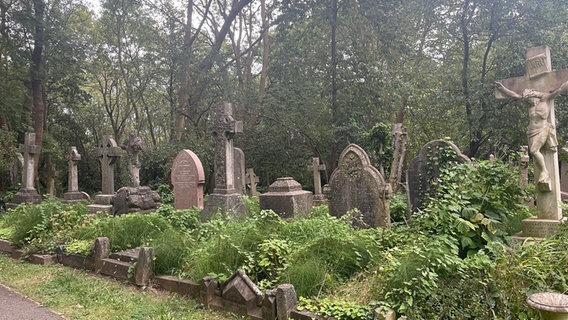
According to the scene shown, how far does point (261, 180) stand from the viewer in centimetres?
2167

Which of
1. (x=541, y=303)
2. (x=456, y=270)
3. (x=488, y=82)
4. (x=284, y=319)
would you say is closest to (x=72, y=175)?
(x=284, y=319)

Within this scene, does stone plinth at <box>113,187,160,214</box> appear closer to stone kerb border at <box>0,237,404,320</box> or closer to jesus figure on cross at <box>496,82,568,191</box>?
stone kerb border at <box>0,237,404,320</box>

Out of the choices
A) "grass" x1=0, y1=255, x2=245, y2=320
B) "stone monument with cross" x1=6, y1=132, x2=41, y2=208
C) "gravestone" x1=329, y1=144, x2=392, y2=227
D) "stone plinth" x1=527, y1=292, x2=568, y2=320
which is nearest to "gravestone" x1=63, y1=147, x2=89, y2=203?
"stone monument with cross" x1=6, y1=132, x2=41, y2=208

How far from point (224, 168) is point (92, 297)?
4335 millimetres

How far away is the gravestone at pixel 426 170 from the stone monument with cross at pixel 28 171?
1245 cm

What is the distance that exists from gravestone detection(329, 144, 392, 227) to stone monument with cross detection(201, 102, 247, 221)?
237 cm

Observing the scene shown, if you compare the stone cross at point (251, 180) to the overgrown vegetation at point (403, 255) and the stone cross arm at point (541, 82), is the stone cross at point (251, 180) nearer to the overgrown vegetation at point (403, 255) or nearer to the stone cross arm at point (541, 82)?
the overgrown vegetation at point (403, 255)

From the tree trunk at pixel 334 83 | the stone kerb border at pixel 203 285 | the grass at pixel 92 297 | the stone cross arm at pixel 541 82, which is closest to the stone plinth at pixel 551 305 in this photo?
the stone kerb border at pixel 203 285

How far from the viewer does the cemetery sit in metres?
3.88

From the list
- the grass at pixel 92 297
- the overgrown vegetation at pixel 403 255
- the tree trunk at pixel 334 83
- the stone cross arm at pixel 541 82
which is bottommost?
the grass at pixel 92 297

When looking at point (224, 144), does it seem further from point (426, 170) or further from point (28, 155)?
point (28, 155)

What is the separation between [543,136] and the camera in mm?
5758

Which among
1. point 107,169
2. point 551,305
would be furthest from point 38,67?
point 551,305

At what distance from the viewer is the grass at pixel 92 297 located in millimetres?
4284
